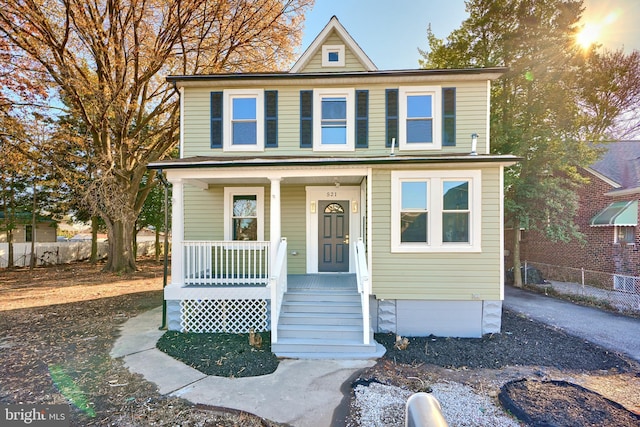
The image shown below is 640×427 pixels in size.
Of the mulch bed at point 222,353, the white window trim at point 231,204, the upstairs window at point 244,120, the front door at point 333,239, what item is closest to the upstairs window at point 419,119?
the front door at point 333,239

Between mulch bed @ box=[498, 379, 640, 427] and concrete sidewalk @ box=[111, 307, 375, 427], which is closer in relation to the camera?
mulch bed @ box=[498, 379, 640, 427]

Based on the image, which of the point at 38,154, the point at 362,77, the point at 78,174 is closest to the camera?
the point at 362,77

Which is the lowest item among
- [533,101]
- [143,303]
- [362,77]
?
[143,303]

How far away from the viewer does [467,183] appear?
693 cm

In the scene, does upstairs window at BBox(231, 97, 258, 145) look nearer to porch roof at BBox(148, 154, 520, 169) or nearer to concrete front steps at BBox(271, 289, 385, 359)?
porch roof at BBox(148, 154, 520, 169)

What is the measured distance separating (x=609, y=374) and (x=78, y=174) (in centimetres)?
1858

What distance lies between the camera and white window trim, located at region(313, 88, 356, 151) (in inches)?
316

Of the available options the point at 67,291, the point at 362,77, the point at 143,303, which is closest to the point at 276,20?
the point at 362,77

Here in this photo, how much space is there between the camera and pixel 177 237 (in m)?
6.91

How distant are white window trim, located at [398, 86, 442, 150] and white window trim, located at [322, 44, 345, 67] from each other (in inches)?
78.4

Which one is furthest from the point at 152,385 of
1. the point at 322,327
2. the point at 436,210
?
the point at 436,210

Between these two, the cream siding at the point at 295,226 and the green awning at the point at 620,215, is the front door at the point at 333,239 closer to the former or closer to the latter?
the cream siding at the point at 295,226

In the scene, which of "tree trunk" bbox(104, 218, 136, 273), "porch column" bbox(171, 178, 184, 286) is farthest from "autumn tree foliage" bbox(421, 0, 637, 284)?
"tree trunk" bbox(104, 218, 136, 273)

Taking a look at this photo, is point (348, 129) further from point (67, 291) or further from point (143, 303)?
point (67, 291)
